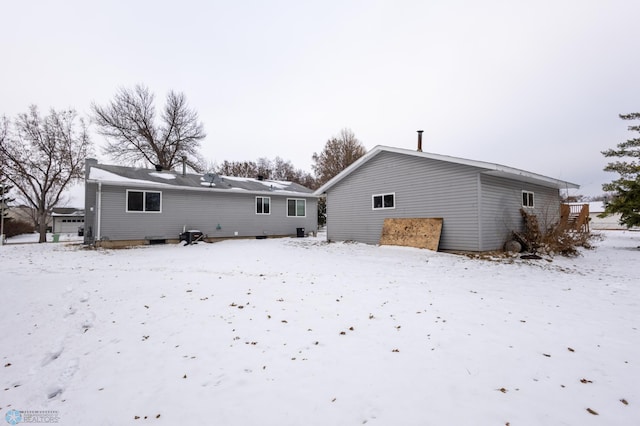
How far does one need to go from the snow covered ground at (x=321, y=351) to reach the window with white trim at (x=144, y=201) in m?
8.47

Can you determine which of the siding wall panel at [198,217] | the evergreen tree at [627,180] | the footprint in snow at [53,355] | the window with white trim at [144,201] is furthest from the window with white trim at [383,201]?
the footprint in snow at [53,355]

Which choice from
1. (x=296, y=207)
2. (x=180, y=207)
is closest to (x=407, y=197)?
(x=296, y=207)

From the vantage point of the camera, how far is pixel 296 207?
64.0 feet

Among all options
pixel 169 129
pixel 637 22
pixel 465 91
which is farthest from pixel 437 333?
pixel 169 129

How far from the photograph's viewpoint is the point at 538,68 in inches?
493

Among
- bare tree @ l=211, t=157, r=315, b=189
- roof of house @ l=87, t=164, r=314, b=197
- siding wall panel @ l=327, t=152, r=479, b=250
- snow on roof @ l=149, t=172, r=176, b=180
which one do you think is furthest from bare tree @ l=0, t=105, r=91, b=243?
siding wall panel @ l=327, t=152, r=479, b=250

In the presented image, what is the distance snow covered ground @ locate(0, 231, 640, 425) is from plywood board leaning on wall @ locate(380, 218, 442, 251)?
4.50 meters

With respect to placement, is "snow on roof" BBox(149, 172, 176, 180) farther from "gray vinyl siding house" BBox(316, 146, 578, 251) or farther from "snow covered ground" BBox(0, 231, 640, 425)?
"snow covered ground" BBox(0, 231, 640, 425)

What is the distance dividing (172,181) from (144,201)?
1.86m

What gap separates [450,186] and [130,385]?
1111 cm

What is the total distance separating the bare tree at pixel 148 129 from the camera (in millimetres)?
24688

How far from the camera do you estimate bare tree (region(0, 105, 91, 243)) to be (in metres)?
18.1

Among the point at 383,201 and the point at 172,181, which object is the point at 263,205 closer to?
the point at 172,181

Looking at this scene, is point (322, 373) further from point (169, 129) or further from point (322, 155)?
point (322, 155)
